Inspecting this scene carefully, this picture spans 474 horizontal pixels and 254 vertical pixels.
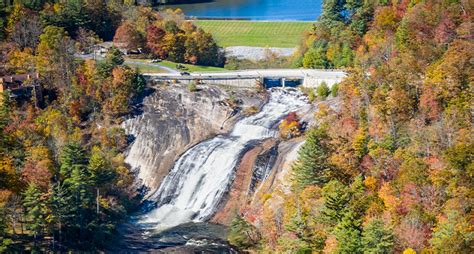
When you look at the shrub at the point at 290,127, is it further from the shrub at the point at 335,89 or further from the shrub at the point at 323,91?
the shrub at the point at 335,89

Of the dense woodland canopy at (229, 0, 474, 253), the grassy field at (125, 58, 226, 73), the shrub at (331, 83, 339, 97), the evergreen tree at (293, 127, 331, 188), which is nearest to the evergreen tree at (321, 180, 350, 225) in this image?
the dense woodland canopy at (229, 0, 474, 253)

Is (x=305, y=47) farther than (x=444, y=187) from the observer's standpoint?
Yes

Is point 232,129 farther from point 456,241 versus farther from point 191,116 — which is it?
point 456,241

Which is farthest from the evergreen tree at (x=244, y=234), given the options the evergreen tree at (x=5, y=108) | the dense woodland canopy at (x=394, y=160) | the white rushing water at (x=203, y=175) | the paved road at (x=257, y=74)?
the paved road at (x=257, y=74)

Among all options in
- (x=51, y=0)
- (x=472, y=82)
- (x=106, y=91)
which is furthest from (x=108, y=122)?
(x=472, y=82)

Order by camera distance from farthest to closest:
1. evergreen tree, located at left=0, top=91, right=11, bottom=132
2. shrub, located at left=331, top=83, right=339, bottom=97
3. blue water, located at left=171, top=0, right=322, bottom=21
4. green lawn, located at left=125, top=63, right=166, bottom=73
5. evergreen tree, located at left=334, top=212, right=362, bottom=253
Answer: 1. blue water, located at left=171, top=0, right=322, bottom=21
2. green lawn, located at left=125, top=63, right=166, bottom=73
3. shrub, located at left=331, top=83, right=339, bottom=97
4. evergreen tree, located at left=0, top=91, right=11, bottom=132
5. evergreen tree, located at left=334, top=212, right=362, bottom=253

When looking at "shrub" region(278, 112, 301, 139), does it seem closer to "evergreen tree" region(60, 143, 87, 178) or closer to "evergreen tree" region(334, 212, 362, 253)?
"evergreen tree" region(60, 143, 87, 178)

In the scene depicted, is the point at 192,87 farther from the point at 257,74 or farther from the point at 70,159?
the point at 70,159

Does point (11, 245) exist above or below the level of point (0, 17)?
below
